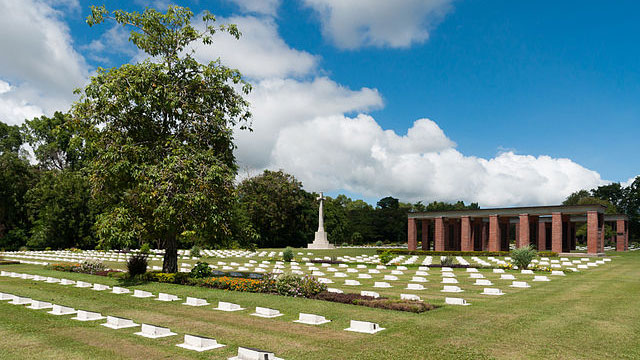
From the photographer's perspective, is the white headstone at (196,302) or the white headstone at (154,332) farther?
the white headstone at (196,302)

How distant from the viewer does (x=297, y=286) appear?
14.8m

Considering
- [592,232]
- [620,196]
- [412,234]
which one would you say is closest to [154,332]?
[592,232]

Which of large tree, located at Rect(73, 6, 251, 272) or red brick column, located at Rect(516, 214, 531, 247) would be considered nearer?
large tree, located at Rect(73, 6, 251, 272)

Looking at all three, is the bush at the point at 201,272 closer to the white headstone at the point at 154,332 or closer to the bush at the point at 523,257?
the white headstone at the point at 154,332

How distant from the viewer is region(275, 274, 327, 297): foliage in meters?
14.5

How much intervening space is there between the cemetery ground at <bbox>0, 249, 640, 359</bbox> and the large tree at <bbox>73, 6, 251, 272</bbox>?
3477 millimetres

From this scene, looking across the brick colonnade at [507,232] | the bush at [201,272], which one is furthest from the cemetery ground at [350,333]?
the brick colonnade at [507,232]

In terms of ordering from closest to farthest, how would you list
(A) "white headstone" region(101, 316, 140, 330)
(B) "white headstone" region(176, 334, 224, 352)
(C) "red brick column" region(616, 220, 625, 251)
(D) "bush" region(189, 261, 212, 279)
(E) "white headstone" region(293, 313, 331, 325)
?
(B) "white headstone" region(176, 334, 224, 352) → (A) "white headstone" region(101, 316, 140, 330) → (E) "white headstone" region(293, 313, 331, 325) → (D) "bush" region(189, 261, 212, 279) → (C) "red brick column" region(616, 220, 625, 251)

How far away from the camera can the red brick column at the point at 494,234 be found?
159 feet

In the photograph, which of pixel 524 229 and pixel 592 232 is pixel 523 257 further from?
pixel 524 229

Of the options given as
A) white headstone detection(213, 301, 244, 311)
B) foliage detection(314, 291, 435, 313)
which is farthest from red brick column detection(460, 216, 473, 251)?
white headstone detection(213, 301, 244, 311)

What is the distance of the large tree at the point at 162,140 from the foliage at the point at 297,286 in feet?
14.2

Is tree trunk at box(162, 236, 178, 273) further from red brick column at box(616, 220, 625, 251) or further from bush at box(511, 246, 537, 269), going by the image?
red brick column at box(616, 220, 625, 251)

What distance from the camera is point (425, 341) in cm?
902
